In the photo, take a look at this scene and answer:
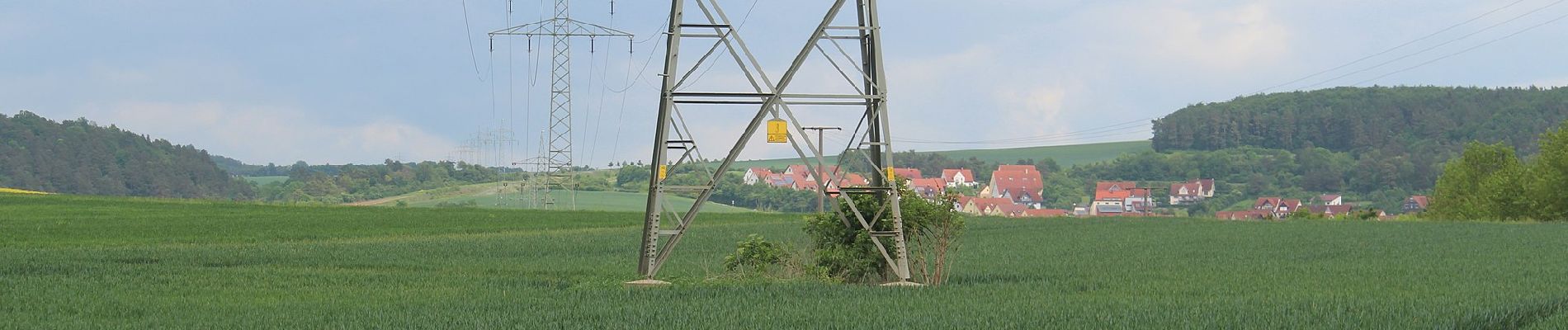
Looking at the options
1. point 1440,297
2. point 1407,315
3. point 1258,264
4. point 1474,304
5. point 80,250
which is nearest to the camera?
point 1407,315

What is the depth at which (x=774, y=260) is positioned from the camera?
77.6 feet

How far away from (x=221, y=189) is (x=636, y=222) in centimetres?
9766

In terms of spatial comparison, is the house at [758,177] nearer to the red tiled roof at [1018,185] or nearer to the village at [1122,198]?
the village at [1122,198]

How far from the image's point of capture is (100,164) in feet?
478

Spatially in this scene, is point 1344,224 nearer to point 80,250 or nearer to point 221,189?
point 80,250

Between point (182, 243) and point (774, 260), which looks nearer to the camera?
point (774, 260)

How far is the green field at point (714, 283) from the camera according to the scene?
16.4 metres

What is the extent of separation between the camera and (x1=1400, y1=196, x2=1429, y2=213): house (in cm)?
13454

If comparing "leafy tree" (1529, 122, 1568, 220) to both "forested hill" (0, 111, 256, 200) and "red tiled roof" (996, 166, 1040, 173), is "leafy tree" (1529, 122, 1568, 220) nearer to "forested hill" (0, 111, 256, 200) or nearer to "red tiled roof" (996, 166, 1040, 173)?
Result: "red tiled roof" (996, 166, 1040, 173)

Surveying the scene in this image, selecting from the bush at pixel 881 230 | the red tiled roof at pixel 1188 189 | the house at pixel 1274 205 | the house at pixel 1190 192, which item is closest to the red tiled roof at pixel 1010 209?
the house at pixel 1274 205

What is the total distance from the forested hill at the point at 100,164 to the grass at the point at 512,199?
83.7 feet

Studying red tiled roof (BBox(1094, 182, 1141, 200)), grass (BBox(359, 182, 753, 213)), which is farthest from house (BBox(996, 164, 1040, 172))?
grass (BBox(359, 182, 753, 213))

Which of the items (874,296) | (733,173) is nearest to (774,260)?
(874,296)

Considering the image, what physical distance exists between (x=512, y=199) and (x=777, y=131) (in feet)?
282
